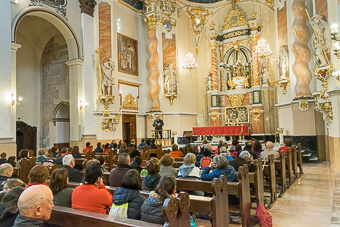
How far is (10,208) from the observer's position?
83.7 inches

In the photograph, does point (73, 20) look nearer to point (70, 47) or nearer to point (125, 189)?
point (70, 47)

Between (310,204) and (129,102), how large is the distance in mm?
11512

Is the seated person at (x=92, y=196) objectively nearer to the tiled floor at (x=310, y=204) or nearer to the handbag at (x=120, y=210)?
the handbag at (x=120, y=210)

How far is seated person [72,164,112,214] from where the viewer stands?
8.91 feet

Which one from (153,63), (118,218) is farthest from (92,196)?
(153,63)

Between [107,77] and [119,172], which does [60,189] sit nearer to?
[119,172]

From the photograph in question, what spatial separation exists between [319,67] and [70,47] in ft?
34.9

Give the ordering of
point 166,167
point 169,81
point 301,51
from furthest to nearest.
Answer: point 169,81 → point 301,51 → point 166,167

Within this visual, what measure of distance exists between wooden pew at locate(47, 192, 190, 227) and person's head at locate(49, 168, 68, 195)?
0.37 meters

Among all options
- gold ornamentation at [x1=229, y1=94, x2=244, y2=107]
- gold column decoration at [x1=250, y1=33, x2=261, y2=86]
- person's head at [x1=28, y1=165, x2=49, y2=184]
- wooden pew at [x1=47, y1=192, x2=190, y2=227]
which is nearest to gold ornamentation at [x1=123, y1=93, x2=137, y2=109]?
gold ornamentation at [x1=229, y1=94, x2=244, y2=107]

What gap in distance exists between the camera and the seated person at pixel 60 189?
9.30ft

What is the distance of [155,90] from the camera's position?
620 inches

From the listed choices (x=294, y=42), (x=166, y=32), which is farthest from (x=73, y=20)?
(x=294, y=42)

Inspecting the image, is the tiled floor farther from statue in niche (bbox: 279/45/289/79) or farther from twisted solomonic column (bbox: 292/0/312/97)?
statue in niche (bbox: 279/45/289/79)
